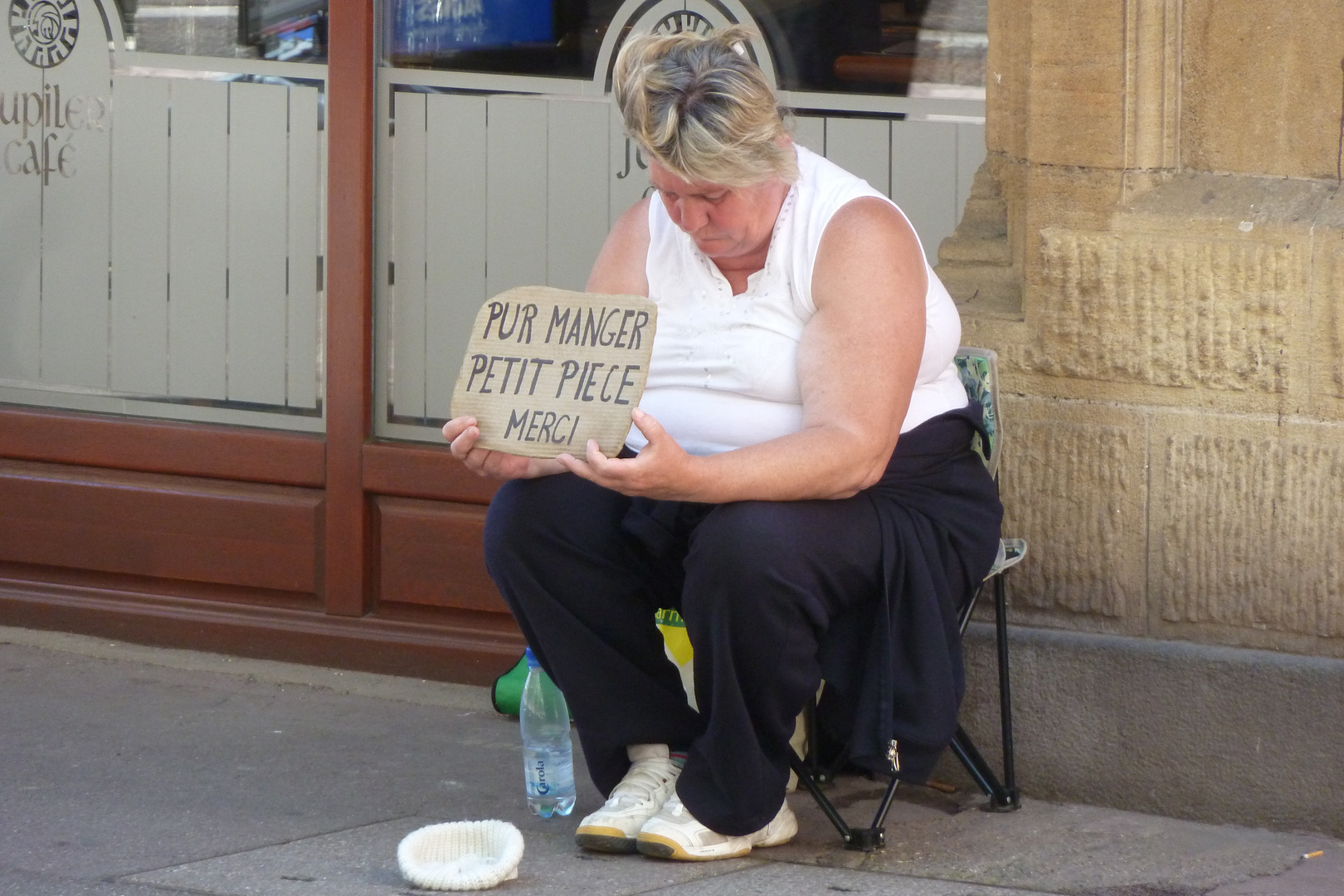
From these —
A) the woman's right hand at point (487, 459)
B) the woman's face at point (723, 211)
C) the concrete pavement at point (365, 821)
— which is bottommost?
the concrete pavement at point (365, 821)

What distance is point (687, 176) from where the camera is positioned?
8.64 ft

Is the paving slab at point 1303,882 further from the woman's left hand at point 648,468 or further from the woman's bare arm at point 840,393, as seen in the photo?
the woman's left hand at point 648,468

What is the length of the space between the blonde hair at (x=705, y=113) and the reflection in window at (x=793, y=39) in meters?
1.12

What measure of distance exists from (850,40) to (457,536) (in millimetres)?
1514

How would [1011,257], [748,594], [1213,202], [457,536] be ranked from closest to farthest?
[748,594], [1213,202], [1011,257], [457,536]

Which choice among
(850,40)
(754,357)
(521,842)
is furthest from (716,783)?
(850,40)

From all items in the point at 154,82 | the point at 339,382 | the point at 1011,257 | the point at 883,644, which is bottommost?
A: the point at 883,644

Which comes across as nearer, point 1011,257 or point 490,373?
point 490,373

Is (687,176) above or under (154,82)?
under

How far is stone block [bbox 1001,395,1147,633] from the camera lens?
3.09 meters

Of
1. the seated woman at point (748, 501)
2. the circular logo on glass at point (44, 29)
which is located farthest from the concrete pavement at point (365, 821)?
the circular logo on glass at point (44, 29)

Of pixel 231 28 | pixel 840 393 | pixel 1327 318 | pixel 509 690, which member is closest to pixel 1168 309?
pixel 1327 318

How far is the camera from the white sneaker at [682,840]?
8.73 ft

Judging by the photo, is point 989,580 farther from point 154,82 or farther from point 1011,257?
point 154,82
